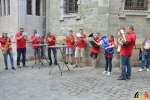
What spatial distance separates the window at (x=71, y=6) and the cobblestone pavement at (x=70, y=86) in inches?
162

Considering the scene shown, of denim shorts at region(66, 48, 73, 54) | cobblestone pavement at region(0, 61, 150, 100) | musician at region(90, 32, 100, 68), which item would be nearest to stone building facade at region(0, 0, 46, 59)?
denim shorts at region(66, 48, 73, 54)

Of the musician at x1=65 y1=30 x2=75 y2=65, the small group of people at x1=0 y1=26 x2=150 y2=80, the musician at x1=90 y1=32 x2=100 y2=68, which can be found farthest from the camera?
the musician at x1=65 y1=30 x2=75 y2=65

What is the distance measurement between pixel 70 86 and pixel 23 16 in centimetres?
618

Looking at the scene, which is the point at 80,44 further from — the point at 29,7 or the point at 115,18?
the point at 29,7

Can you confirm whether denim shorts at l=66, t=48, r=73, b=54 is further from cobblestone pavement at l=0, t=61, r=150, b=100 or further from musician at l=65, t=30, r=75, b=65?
cobblestone pavement at l=0, t=61, r=150, b=100

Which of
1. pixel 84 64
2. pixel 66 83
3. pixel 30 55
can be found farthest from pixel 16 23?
pixel 66 83

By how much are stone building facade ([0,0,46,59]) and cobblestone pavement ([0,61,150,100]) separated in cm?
393

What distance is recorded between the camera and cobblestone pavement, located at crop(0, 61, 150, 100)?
459 centimetres

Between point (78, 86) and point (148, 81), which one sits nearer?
point (78, 86)

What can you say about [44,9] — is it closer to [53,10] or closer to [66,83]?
[53,10]

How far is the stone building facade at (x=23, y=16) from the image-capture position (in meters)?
9.86

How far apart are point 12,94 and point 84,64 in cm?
454

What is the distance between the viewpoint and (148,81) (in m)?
5.91

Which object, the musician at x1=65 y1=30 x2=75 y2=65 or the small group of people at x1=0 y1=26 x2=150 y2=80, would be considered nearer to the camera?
the small group of people at x1=0 y1=26 x2=150 y2=80
